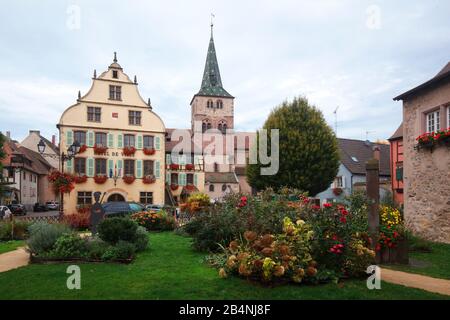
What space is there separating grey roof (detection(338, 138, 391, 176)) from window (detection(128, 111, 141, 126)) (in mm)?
18950

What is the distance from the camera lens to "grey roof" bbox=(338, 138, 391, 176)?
31.0 meters

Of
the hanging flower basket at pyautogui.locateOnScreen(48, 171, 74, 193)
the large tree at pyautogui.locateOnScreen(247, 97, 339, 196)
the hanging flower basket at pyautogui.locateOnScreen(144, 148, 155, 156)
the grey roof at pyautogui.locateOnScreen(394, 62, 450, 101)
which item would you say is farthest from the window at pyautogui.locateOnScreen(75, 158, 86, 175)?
the grey roof at pyautogui.locateOnScreen(394, 62, 450, 101)

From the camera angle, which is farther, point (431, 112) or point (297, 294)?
point (431, 112)

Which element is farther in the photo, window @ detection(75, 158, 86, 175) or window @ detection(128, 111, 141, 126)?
window @ detection(128, 111, 141, 126)

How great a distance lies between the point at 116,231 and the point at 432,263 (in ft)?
28.1

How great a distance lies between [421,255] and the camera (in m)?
9.98

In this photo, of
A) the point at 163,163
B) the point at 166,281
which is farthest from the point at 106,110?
the point at 166,281

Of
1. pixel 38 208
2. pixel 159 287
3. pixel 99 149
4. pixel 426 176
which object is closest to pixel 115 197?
pixel 99 149

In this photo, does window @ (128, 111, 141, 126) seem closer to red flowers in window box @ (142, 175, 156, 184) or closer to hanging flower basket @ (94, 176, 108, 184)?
red flowers in window box @ (142, 175, 156, 184)

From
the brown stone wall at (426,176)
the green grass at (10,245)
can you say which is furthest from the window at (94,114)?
the brown stone wall at (426,176)

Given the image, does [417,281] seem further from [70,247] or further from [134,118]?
[134,118]

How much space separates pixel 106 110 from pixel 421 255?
86.4 ft

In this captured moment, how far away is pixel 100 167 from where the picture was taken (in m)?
29.1
